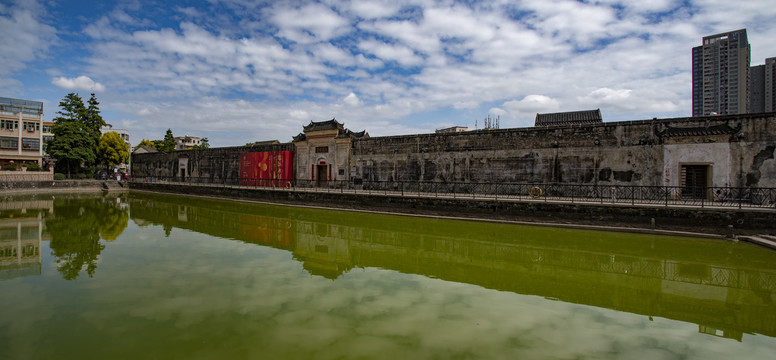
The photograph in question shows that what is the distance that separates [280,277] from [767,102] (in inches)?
2351

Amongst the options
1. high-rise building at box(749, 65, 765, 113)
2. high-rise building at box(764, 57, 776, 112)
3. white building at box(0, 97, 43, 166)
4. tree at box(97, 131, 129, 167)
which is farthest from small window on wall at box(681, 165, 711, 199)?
white building at box(0, 97, 43, 166)

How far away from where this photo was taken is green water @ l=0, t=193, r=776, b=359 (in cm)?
465

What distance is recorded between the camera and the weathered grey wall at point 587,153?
1405 centimetres

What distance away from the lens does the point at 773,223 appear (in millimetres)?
11016

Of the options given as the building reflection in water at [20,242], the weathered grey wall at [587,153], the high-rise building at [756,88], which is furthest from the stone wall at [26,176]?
the high-rise building at [756,88]

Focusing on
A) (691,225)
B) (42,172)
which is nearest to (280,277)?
(691,225)

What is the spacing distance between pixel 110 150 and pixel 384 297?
165 feet

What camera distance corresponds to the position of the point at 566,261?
9.19 meters

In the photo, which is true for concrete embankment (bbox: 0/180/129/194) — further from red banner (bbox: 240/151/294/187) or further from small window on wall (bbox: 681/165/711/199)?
small window on wall (bbox: 681/165/711/199)

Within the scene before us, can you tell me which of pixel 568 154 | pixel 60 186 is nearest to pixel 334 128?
pixel 568 154

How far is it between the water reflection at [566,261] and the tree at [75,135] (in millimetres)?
32523

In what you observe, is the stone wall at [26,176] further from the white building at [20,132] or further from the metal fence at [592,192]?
the metal fence at [592,192]

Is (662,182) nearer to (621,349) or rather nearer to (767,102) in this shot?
(621,349)

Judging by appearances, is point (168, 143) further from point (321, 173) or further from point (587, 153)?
point (587, 153)
